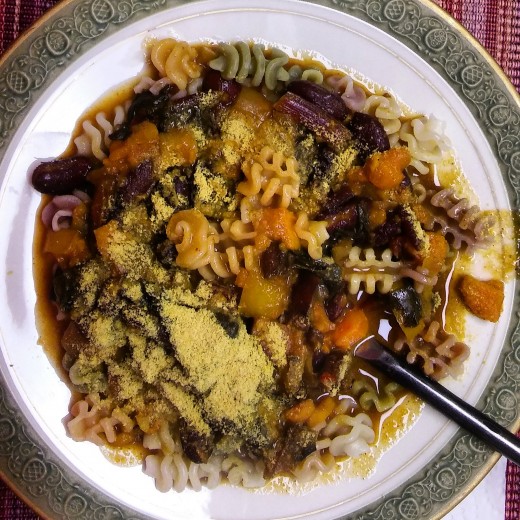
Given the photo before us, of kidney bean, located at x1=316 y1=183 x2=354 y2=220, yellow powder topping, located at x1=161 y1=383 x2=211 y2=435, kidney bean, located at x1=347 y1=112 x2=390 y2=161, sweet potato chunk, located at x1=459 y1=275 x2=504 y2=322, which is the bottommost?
yellow powder topping, located at x1=161 y1=383 x2=211 y2=435

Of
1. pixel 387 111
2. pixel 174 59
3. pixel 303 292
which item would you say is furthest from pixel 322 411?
pixel 174 59

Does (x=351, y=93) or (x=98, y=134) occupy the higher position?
(x=351, y=93)

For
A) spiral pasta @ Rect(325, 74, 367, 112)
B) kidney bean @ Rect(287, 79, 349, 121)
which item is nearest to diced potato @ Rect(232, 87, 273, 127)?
kidney bean @ Rect(287, 79, 349, 121)

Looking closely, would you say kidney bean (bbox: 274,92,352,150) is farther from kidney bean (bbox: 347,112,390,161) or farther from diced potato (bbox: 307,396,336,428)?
diced potato (bbox: 307,396,336,428)

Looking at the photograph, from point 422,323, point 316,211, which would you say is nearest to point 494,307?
point 422,323

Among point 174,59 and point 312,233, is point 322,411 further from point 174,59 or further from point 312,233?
point 174,59

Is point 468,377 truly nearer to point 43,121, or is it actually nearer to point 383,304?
point 383,304
